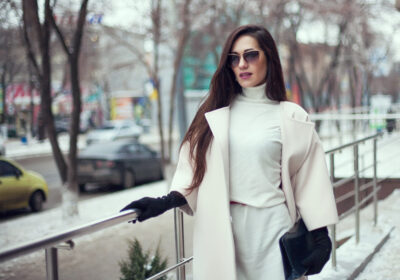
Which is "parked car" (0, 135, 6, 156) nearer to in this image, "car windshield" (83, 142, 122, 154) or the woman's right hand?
"car windshield" (83, 142, 122, 154)

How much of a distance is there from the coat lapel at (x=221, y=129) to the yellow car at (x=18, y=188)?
855cm

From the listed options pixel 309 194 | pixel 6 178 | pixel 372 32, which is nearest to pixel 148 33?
pixel 6 178

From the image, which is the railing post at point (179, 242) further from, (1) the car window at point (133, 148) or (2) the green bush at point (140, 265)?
(1) the car window at point (133, 148)

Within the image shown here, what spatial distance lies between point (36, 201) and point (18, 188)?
1.88 ft

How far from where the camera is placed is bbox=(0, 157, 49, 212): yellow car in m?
9.62

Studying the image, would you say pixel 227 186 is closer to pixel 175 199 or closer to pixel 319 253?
pixel 175 199

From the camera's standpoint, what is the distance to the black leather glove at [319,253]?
1847 mm

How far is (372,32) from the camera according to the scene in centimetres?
1916

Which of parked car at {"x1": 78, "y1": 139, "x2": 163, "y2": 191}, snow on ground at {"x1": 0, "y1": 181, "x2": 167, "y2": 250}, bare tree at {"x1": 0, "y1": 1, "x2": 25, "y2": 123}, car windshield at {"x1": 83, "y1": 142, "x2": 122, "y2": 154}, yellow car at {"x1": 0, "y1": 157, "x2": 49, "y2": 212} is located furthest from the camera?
car windshield at {"x1": 83, "y1": 142, "x2": 122, "y2": 154}

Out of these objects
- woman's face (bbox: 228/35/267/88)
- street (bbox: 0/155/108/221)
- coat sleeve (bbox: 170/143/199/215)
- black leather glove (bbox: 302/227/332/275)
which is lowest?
street (bbox: 0/155/108/221)

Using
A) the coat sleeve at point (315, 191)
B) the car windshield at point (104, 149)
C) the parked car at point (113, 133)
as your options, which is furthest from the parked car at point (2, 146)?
the parked car at point (113, 133)

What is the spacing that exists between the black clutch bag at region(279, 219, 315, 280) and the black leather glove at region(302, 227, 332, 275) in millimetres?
19

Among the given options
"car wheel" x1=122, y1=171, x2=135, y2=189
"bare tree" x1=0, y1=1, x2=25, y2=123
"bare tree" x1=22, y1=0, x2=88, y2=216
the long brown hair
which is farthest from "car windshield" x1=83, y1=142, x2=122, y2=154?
the long brown hair

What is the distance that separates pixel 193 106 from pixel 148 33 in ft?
36.3
